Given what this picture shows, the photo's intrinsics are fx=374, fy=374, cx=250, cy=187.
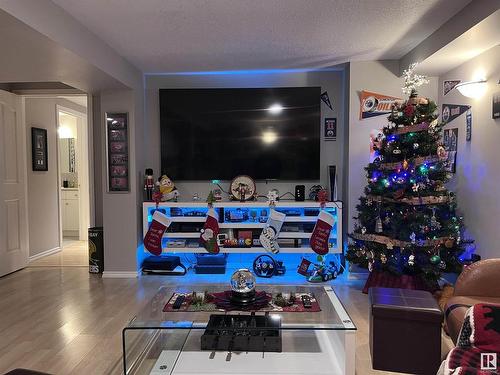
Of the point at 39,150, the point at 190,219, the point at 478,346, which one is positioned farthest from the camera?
the point at 39,150

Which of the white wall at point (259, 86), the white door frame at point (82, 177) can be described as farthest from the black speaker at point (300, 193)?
the white door frame at point (82, 177)

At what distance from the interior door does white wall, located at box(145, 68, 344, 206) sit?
155cm

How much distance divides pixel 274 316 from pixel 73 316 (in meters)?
1.84

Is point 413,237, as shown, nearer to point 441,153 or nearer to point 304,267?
point 441,153

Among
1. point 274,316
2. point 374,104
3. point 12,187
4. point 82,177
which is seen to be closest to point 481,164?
point 374,104

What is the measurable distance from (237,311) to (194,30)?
2.23m

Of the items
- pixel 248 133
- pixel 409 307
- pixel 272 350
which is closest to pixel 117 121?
pixel 248 133

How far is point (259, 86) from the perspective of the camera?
174 inches

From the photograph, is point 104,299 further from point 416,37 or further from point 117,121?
point 416,37

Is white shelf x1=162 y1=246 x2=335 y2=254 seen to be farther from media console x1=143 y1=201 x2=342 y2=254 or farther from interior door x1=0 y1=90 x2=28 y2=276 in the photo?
interior door x1=0 y1=90 x2=28 y2=276

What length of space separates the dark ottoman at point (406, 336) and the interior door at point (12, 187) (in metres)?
4.05

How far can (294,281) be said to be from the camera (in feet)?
13.1

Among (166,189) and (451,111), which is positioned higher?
(451,111)

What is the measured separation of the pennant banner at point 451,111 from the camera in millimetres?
3455
